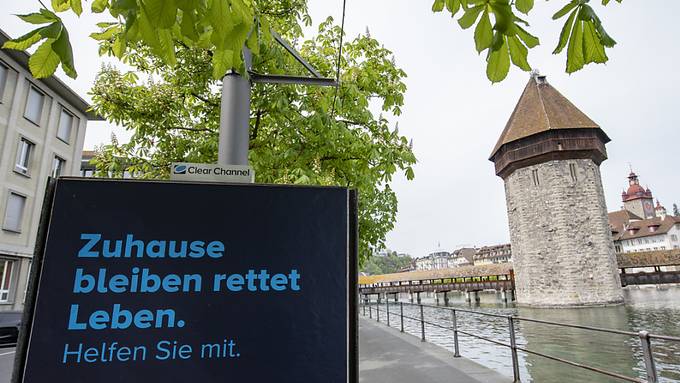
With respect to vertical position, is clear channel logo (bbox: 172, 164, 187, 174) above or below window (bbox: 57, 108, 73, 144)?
below

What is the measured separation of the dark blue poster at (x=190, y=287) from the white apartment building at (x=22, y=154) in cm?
1738

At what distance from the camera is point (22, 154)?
1944 cm

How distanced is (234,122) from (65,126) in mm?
25145

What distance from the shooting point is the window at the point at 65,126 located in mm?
22233

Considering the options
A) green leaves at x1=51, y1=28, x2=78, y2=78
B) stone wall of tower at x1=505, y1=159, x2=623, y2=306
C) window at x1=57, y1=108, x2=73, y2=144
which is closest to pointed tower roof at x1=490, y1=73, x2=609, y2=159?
stone wall of tower at x1=505, y1=159, x2=623, y2=306

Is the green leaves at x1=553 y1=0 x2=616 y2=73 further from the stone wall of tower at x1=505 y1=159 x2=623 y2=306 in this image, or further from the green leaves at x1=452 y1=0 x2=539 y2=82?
the stone wall of tower at x1=505 y1=159 x2=623 y2=306

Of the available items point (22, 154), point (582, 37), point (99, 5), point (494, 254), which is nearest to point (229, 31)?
point (99, 5)

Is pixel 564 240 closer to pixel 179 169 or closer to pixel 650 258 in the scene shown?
pixel 650 258

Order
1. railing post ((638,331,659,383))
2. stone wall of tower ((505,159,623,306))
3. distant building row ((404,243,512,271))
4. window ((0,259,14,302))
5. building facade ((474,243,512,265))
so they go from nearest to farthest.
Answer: railing post ((638,331,659,383)) < window ((0,259,14,302)) < stone wall of tower ((505,159,623,306)) < building facade ((474,243,512,265)) < distant building row ((404,243,512,271))

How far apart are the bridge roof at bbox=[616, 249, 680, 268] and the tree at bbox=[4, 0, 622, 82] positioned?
2042 inches

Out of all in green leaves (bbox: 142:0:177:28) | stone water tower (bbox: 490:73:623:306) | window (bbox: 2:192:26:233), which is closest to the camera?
green leaves (bbox: 142:0:177:28)

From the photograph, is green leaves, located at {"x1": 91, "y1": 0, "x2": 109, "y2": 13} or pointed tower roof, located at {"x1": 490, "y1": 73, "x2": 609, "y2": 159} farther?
pointed tower roof, located at {"x1": 490, "y1": 73, "x2": 609, "y2": 159}

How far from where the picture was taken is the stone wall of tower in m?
32.2

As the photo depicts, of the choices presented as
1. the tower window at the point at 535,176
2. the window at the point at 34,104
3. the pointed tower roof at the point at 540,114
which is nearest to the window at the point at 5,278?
the window at the point at 34,104
